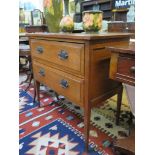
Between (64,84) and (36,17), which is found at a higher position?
(36,17)

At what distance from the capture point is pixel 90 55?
3.15 ft

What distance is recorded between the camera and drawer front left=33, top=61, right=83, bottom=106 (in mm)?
1092

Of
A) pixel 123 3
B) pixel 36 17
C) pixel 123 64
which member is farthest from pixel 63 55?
pixel 123 3

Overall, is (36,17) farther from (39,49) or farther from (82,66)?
(82,66)

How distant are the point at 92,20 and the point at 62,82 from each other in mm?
470

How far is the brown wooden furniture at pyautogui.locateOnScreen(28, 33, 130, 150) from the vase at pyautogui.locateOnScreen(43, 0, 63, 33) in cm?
17

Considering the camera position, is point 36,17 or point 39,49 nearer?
point 39,49

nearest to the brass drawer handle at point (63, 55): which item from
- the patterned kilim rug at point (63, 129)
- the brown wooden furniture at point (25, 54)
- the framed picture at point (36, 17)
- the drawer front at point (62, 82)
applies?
the drawer front at point (62, 82)

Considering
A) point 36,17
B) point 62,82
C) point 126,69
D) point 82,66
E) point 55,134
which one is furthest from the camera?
point 36,17

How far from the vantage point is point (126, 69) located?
0.85m

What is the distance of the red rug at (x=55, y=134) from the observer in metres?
1.19

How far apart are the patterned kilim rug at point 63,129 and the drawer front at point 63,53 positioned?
0.55m
